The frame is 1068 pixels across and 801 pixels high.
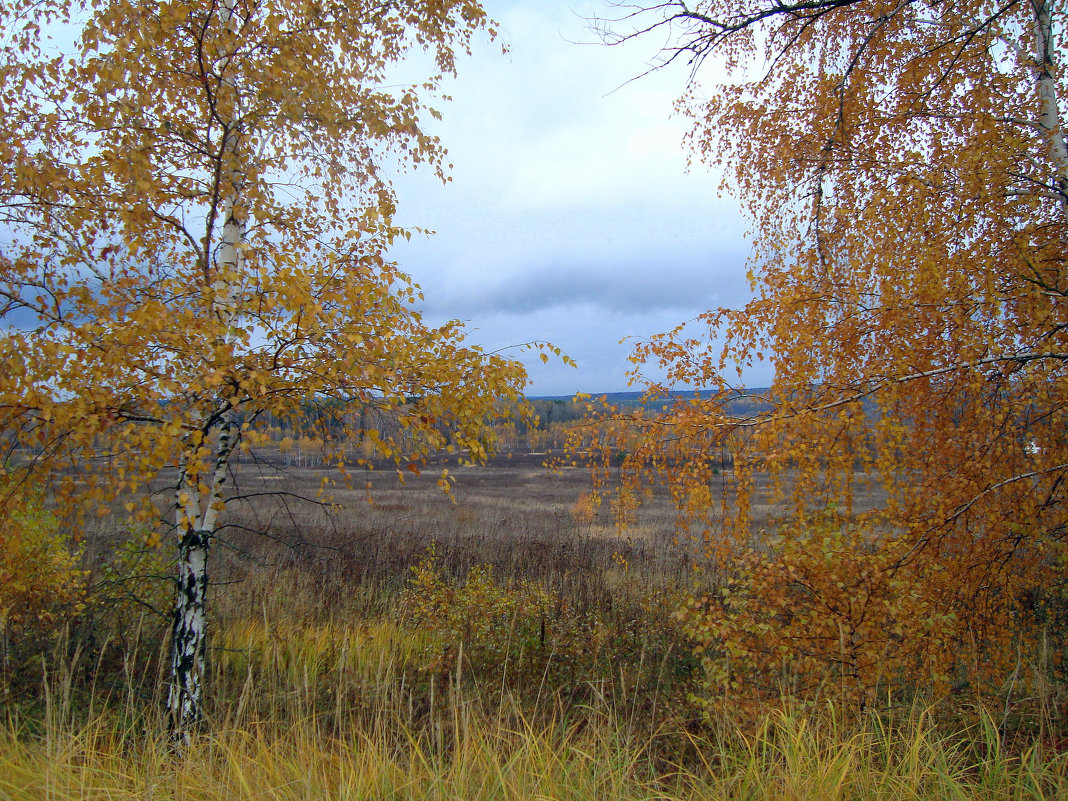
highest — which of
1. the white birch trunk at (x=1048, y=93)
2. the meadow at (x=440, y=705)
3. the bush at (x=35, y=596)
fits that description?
→ the white birch trunk at (x=1048, y=93)

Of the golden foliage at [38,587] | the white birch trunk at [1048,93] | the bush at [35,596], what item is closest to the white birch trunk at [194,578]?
the bush at [35,596]

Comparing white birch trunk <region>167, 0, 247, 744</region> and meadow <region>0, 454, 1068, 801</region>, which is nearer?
meadow <region>0, 454, 1068, 801</region>

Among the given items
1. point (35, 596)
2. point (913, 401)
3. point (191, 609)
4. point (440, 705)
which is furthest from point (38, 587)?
point (913, 401)

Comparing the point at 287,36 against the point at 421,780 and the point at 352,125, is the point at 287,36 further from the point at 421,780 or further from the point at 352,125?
the point at 421,780

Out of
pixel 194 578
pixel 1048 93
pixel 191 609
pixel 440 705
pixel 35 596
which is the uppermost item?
pixel 1048 93

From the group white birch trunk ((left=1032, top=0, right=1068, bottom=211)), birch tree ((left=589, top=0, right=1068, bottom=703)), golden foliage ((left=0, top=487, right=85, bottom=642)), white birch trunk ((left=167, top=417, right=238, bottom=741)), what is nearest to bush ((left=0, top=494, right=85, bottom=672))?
golden foliage ((left=0, top=487, right=85, bottom=642))

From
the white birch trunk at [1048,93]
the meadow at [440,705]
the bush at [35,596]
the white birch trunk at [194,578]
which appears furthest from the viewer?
the bush at [35,596]

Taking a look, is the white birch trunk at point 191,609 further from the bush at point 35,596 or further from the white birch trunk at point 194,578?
the bush at point 35,596

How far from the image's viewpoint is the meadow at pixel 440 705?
9.00 feet

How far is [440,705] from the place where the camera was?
4.09 meters

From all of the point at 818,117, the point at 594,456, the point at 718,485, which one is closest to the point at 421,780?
the point at 594,456

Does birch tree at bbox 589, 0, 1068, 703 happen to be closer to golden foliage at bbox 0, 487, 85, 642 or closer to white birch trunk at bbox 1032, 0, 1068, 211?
white birch trunk at bbox 1032, 0, 1068, 211

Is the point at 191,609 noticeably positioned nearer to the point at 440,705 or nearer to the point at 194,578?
the point at 194,578

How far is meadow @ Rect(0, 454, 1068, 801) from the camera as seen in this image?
9.00 ft
